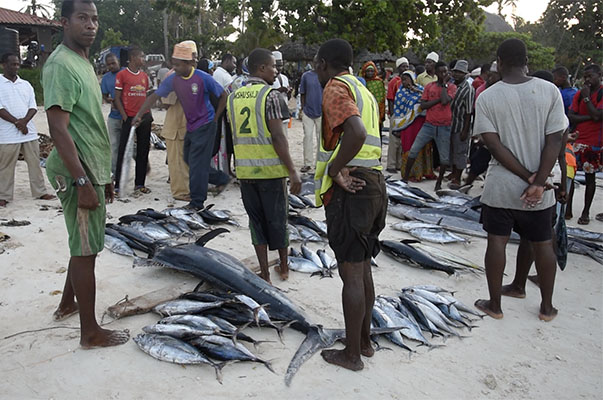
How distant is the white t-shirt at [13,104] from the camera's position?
647 centimetres

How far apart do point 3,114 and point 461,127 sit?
700 centimetres

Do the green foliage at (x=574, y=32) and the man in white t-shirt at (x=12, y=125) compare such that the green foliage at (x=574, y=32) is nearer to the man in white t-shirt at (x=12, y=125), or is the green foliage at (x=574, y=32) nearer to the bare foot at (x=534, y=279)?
the bare foot at (x=534, y=279)

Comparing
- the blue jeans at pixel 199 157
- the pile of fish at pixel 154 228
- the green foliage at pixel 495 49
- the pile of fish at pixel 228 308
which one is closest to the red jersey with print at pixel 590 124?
the pile of fish at pixel 228 308

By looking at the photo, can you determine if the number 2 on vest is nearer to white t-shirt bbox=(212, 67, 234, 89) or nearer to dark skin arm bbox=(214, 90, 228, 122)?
dark skin arm bbox=(214, 90, 228, 122)

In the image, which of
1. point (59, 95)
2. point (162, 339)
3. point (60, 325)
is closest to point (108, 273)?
point (60, 325)

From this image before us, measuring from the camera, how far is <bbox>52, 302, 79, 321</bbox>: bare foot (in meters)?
3.46

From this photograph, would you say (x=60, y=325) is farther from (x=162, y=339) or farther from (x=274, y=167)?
(x=274, y=167)

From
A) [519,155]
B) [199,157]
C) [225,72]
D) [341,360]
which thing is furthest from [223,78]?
[341,360]

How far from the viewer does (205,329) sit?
10.5 ft

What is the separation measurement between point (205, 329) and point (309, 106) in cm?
624

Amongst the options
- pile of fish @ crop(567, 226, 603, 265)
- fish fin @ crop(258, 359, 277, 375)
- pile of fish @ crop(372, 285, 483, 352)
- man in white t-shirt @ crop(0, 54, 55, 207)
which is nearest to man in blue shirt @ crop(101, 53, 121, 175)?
man in white t-shirt @ crop(0, 54, 55, 207)

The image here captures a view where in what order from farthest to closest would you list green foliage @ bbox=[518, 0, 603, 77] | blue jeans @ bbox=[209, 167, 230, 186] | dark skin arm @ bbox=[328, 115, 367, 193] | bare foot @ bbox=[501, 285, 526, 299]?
green foliage @ bbox=[518, 0, 603, 77] < blue jeans @ bbox=[209, 167, 230, 186] < bare foot @ bbox=[501, 285, 526, 299] < dark skin arm @ bbox=[328, 115, 367, 193]

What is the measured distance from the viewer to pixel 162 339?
3137mm

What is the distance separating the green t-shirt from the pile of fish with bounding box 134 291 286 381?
1.08 metres
